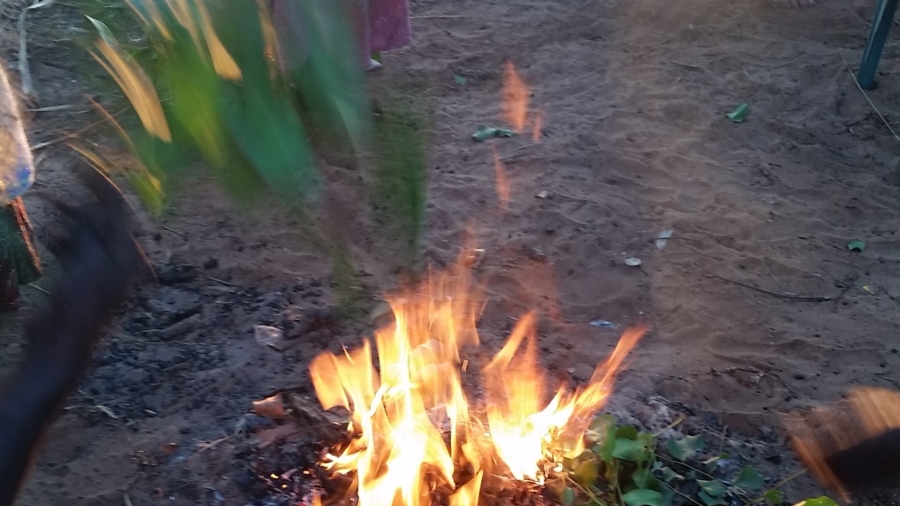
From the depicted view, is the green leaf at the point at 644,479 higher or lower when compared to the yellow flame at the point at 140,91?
lower

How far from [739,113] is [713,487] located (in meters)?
2.94

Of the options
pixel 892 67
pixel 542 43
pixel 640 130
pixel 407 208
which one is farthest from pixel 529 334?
pixel 892 67

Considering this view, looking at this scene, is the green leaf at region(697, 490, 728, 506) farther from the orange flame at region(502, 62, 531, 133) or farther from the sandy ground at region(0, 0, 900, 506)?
the orange flame at region(502, 62, 531, 133)

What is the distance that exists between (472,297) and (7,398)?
2.03 m

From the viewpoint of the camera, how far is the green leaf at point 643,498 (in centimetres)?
188

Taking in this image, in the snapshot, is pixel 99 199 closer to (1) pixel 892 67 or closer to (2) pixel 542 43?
(2) pixel 542 43

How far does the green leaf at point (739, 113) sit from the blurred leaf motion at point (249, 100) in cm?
410

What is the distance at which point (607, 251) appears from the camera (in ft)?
11.0

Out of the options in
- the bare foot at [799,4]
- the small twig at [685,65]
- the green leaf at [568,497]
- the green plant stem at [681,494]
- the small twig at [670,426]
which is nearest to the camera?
the green leaf at [568,497]

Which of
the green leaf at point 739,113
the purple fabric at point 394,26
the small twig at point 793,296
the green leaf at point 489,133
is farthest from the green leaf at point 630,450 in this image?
the green leaf at point 739,113

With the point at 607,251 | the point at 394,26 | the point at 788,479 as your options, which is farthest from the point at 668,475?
the point at 394,26

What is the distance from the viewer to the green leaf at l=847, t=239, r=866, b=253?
3388 mm

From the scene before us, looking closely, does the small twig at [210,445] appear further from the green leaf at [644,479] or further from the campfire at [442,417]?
the green leaf at [644,479]

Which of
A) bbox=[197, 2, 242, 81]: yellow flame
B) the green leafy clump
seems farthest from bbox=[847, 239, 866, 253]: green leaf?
bbox=[197, 2, 242, 81]: yellow flame
